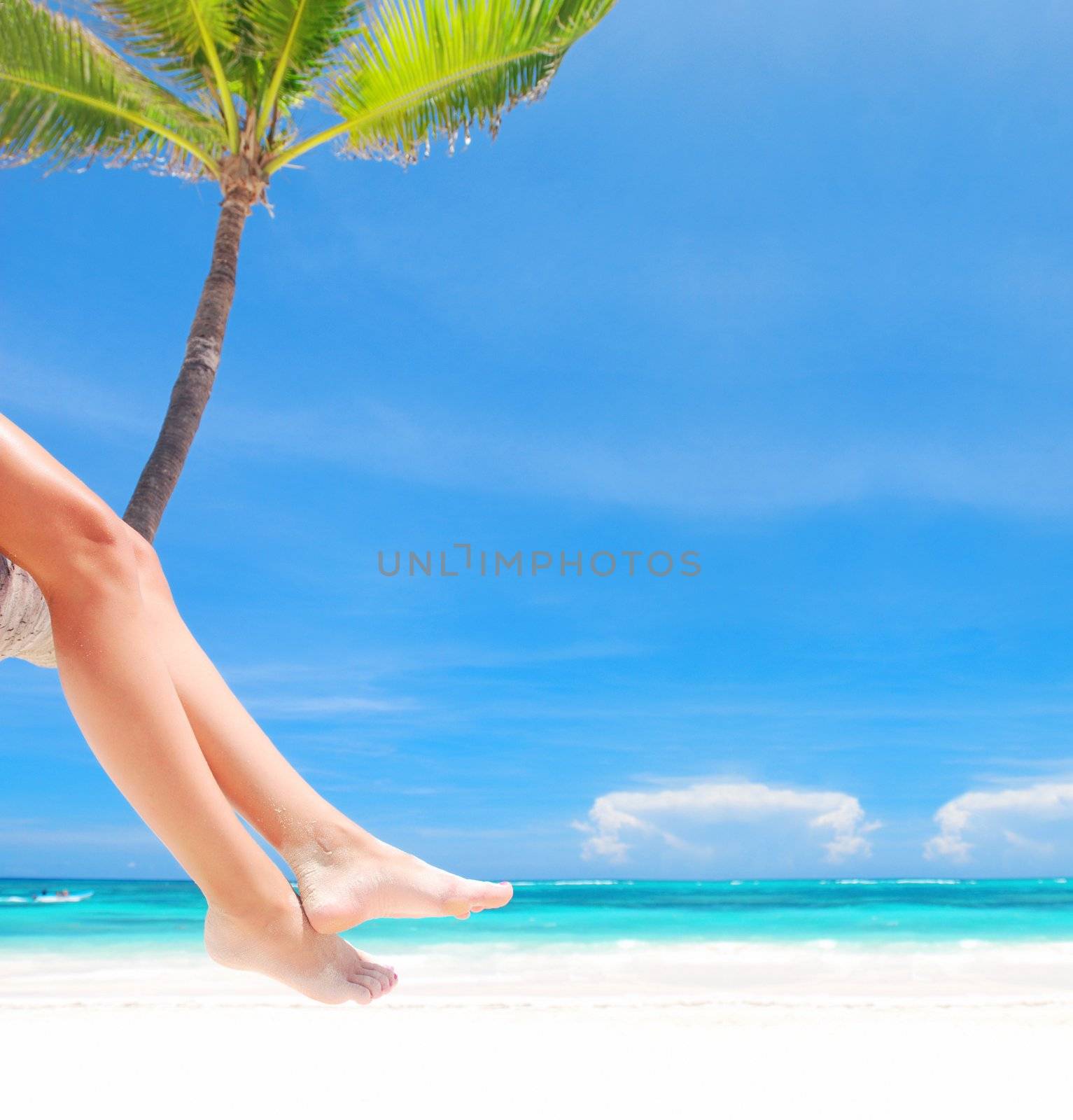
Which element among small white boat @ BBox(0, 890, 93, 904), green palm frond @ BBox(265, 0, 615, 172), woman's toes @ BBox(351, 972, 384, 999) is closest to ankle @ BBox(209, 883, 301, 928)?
woman's toes @ BBox(351, 972, 384, 999)

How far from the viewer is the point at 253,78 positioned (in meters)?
5.43

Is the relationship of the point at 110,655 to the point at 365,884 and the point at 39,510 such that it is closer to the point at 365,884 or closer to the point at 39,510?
the point at 39,510

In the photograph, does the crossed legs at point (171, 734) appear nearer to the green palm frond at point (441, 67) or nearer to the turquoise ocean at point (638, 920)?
the green palm frond at point (441, 67)

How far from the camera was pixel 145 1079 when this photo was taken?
16.8 ft

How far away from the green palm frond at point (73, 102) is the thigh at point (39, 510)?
4691 millimetres

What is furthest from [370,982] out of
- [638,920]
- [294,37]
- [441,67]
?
[638,920]

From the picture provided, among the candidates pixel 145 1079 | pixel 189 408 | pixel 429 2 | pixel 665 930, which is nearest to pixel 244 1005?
pixel 145 1079

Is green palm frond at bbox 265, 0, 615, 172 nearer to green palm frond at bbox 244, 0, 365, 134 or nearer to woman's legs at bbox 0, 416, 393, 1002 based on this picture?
green palm frond at bbox 244, 0, 365, 134

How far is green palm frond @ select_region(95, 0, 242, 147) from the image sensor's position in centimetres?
501

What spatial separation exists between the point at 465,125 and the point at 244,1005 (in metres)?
6.41

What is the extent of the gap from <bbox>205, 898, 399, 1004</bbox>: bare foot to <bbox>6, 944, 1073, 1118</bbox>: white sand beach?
3158 mm

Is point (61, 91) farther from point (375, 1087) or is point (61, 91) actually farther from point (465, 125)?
point (375, 1087)

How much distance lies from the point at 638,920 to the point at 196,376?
16.1 m

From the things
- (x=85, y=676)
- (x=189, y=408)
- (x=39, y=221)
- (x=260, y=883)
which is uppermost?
(x=39, y=221)
